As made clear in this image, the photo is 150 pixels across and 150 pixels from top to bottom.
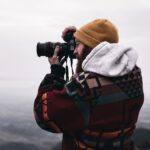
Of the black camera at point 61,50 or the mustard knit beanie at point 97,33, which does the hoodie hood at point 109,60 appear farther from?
the black camera at point 61,50

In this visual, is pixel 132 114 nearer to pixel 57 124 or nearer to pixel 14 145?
pixel 57 124

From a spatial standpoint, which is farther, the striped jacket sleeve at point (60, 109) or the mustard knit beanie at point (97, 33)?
the mustard knit beanie at point (97, 33)

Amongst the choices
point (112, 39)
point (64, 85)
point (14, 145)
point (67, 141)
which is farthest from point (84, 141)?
point (14, 145)

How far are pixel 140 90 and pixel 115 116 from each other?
0.38m

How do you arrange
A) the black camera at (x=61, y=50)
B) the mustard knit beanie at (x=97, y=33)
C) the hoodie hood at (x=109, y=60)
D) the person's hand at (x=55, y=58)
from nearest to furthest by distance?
the hoodie hood at (x=109, y=60)
the mustard knit beanie at (x=97, y=33)
the person's hand at (x=55, y=58)
the black camera at (x=61, y=50)

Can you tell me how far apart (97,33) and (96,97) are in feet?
2.06

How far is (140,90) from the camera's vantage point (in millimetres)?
5922

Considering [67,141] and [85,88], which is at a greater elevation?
[85,88]

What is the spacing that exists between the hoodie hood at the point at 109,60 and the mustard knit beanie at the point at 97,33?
13 centimetres

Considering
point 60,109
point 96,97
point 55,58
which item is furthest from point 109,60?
point 55,58

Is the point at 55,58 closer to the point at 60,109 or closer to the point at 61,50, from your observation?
the point at 61,50

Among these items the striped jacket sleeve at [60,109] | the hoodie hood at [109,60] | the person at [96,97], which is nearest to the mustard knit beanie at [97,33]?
the person at [96,97]

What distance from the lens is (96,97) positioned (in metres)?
5.68

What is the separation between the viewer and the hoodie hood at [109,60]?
18.5 ft
